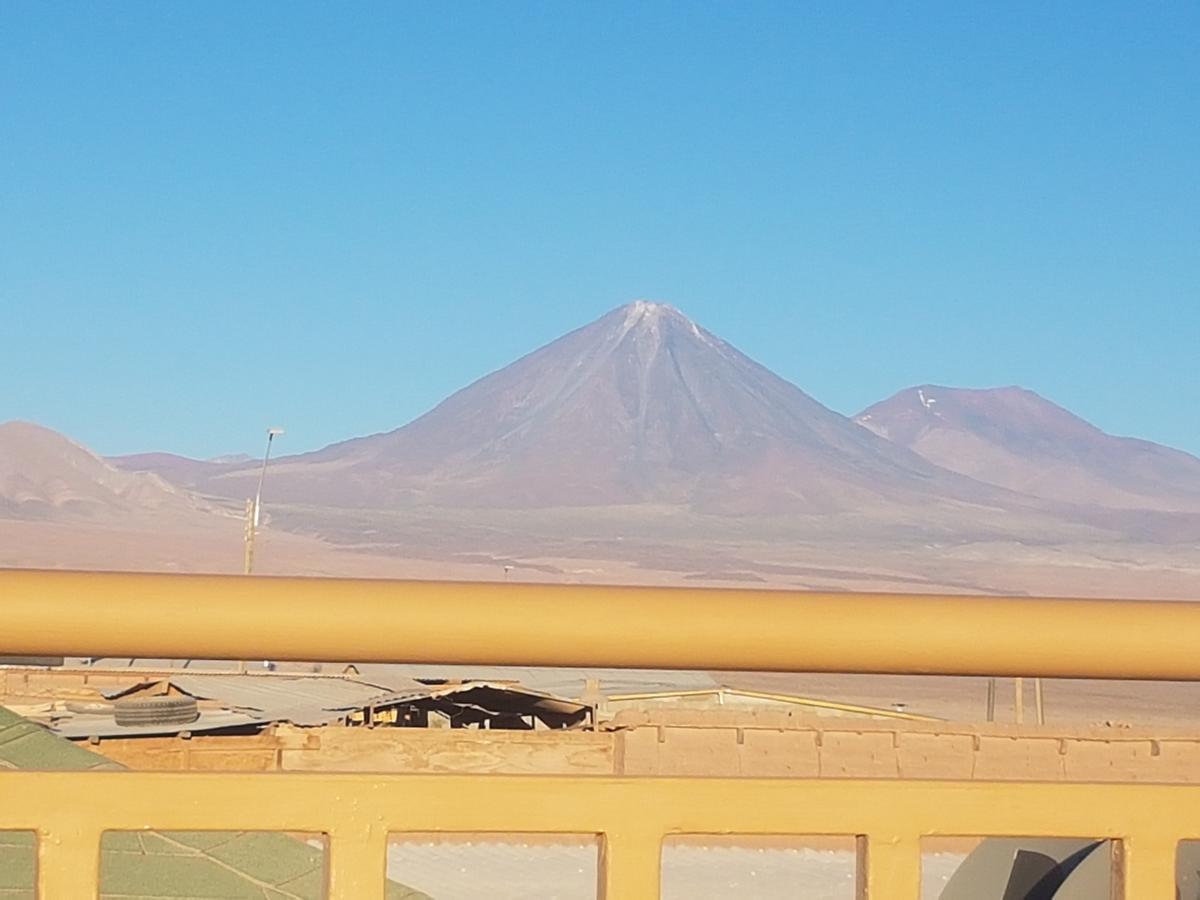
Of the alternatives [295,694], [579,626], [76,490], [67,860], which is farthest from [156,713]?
[76,490]

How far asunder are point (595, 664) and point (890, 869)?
317 millimetres

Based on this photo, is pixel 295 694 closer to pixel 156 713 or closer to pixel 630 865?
pixel 156 713

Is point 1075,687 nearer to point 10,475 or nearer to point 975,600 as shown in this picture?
point 975,600

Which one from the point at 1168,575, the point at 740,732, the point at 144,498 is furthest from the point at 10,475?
the point at 740,732

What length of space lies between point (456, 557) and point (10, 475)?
64234mm

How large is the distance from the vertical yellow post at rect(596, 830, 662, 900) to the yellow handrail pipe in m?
0.15

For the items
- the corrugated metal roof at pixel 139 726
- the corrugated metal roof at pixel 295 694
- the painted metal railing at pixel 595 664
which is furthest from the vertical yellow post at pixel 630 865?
the corrugated metal roof at pixel 295 694

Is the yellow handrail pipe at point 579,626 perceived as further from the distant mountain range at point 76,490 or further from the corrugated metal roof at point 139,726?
the distant mountain range at point 76,490

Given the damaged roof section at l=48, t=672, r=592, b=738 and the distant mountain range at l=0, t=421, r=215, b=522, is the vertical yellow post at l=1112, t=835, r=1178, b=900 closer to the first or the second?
A: the damaged roof section at l=48, t=672, r=592, b=738

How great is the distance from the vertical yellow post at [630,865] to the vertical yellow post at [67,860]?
1.42 ft

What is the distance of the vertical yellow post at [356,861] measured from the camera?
1409 millimetres

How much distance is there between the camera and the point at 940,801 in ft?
4.80

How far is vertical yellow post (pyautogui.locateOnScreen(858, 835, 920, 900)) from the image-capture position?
145 cm

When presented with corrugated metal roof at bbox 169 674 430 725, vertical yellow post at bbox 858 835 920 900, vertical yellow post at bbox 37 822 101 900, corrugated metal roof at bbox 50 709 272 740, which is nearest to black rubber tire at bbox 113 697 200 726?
corrugated metal roof at bbox 50 709 272 740
